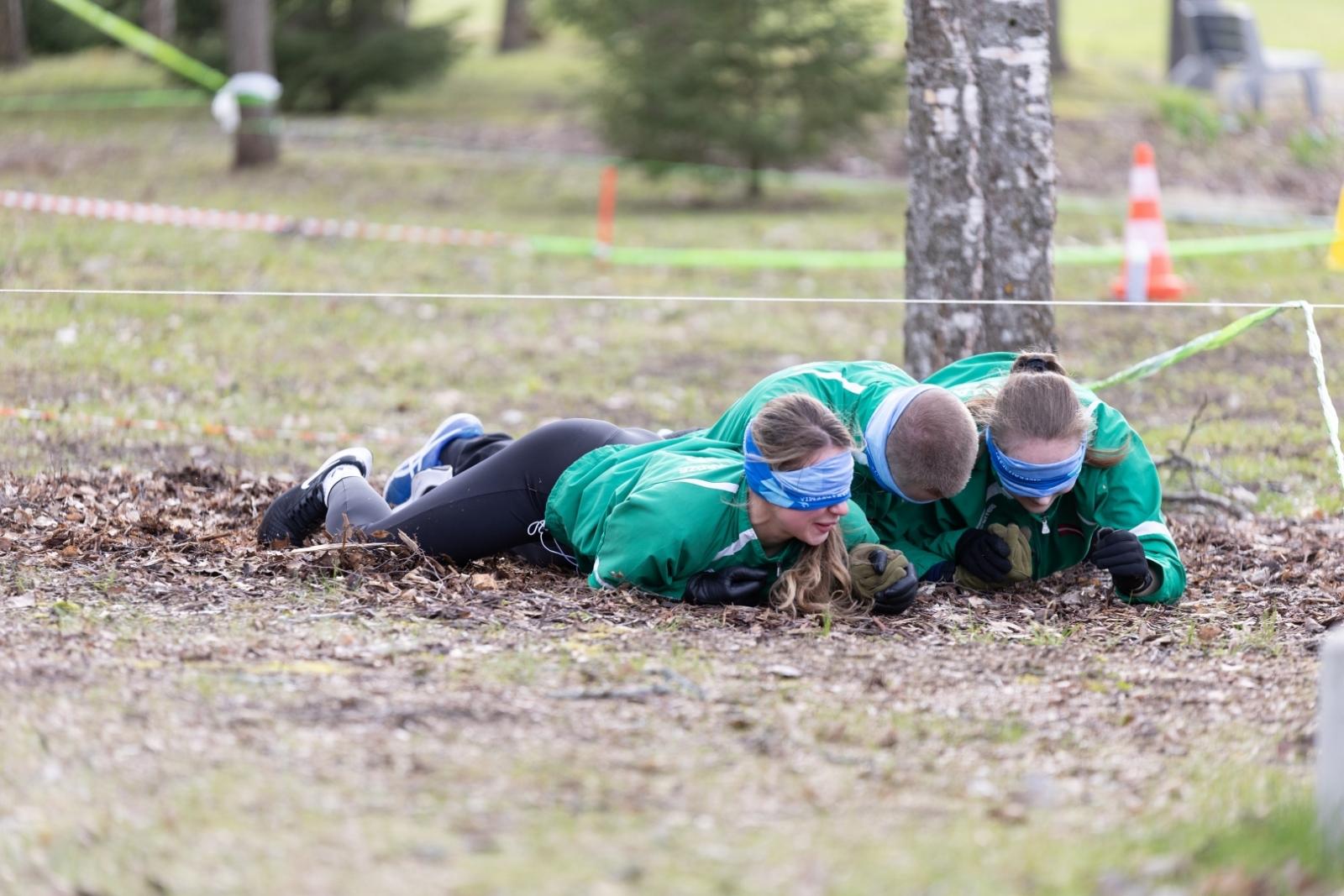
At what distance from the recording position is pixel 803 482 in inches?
157

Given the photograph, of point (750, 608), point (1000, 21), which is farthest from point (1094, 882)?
point (1000, 21)

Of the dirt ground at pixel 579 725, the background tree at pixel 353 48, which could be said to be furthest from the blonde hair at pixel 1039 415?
the background tree at pixel 353 48

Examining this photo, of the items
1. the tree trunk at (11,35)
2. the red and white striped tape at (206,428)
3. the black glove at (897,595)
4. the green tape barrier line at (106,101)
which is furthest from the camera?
the tree trunk at (11,35)

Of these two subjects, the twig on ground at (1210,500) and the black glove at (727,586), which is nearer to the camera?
the black glove at (727,586)

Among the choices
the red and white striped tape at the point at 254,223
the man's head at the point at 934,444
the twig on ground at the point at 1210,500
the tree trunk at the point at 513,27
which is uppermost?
the tree trunk at the point at 513,27

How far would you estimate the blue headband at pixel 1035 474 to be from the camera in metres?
4.18

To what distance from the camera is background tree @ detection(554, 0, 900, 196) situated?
45.8ft

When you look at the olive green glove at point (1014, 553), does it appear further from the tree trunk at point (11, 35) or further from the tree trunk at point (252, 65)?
the tree trunk at point (11, 35)

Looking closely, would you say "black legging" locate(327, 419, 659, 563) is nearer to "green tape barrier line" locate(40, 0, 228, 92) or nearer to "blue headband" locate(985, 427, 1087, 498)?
"blue headband" locate(985, 427, 1087, 498)

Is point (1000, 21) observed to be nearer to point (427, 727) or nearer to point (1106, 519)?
point (1106, 519)

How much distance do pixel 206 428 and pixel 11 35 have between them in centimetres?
1882

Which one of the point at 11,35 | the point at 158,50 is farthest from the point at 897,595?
the point at 11,35

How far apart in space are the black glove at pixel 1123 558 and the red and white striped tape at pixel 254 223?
27.3ft

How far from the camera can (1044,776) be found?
9.91ft
